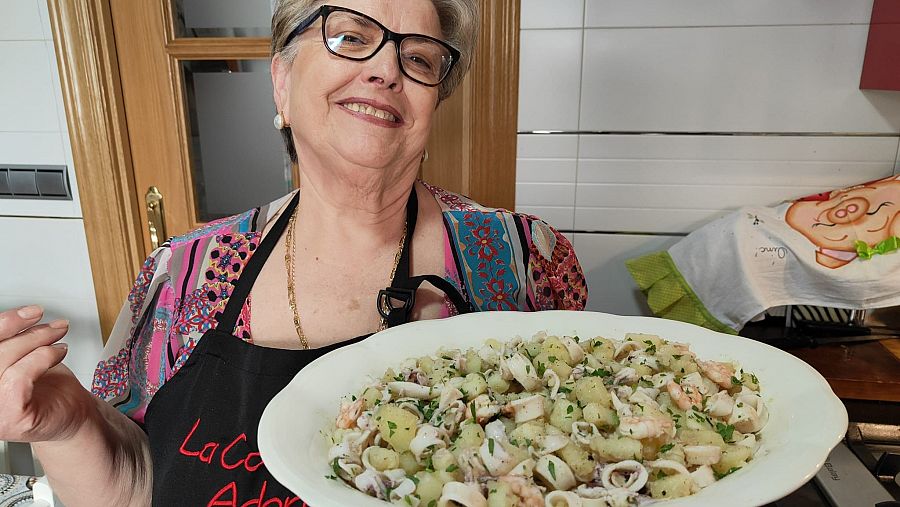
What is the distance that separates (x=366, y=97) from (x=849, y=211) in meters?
1.25

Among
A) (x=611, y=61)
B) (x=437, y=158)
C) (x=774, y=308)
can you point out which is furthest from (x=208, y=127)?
(x=774, y=308)

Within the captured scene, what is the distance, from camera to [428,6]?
0.90 m

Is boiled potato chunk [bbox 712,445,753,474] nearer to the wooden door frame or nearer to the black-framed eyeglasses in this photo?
the black-framed eyeglasses

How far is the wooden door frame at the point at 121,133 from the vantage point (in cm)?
168

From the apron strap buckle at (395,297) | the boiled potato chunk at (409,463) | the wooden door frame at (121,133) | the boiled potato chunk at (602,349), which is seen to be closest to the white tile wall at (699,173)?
the wooden door frame at (121,133)

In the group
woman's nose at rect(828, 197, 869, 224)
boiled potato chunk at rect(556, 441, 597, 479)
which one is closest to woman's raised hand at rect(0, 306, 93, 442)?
boiled potato chunk at rect(556, 441, 597, 479)

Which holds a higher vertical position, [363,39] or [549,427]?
[363,39]

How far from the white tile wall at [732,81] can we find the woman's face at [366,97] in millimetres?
874

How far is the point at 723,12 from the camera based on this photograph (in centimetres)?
157

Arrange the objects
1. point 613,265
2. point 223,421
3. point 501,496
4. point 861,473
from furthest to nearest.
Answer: point 613,265, point 861,473, point 223,421, point 501,496

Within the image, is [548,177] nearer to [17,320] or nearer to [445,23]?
[445,23]

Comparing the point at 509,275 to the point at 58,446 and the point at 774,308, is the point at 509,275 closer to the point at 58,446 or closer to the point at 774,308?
the point at 58,446

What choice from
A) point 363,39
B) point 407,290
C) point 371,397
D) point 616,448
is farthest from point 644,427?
point 363,39

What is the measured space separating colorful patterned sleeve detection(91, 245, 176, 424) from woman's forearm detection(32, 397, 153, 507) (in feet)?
0.23
